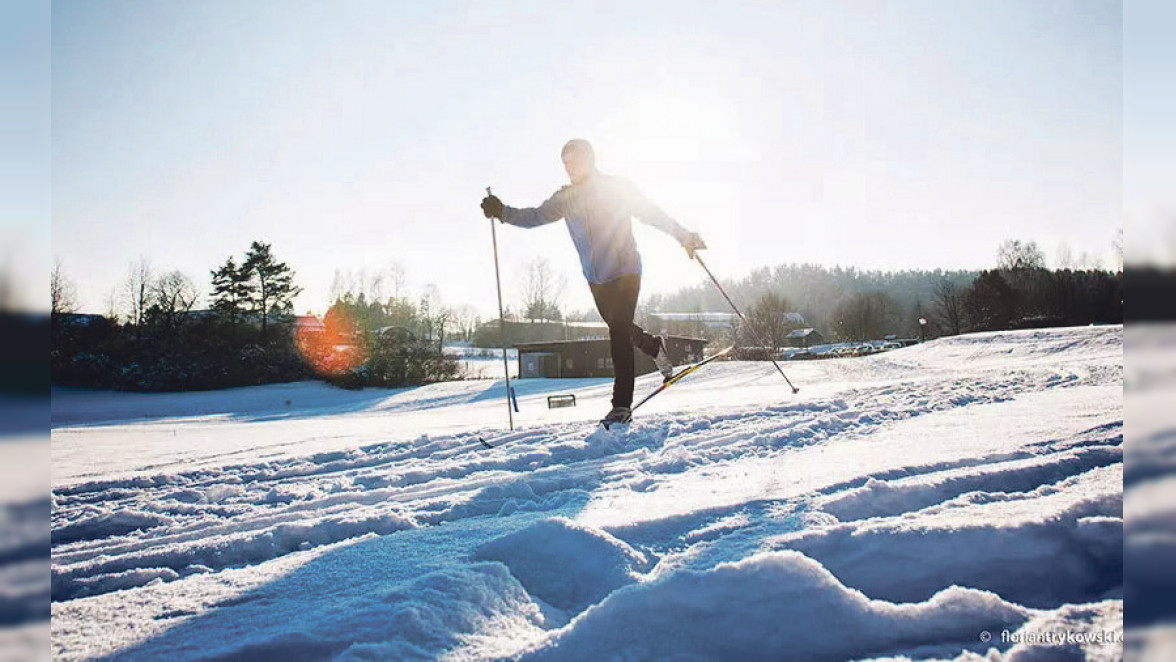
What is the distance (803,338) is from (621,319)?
3318 inches

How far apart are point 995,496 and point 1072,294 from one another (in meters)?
60.3

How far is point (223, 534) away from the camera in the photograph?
2090 millimetres

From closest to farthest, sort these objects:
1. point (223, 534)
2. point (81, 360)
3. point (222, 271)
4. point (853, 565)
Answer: point (853, 565), point (223, 534), point (81, 360), point (222, 271)

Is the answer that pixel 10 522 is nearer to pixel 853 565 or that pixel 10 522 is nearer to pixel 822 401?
pixel 853 565

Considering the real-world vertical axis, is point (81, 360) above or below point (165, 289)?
below

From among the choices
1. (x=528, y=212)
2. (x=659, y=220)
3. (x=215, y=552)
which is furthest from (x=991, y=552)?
(x=528, y=212)

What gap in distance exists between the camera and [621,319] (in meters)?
4.40

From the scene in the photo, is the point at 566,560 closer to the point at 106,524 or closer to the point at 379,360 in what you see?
the point at 106,524

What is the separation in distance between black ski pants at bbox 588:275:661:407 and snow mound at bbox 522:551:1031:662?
3.26 m

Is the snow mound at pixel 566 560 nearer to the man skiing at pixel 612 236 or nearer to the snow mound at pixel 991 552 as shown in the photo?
the snow mound at pixel 991 552

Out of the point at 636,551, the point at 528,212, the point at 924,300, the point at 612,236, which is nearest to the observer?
the point at 636,551

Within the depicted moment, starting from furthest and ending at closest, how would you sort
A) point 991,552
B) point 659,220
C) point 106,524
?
point 659,220
point 106,524
point 991,552

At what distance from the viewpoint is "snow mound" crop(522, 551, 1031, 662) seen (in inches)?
39.1

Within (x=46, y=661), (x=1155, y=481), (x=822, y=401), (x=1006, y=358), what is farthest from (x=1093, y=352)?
(x=46, y=661)
